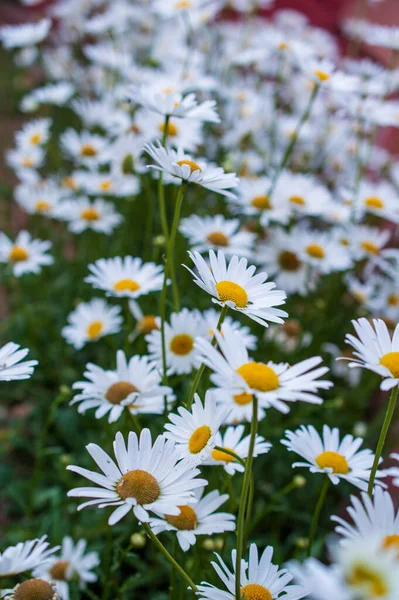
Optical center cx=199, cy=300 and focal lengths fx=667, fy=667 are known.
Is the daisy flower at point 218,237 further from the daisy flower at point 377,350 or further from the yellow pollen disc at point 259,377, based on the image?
the yellow pollen disc at point 259,377

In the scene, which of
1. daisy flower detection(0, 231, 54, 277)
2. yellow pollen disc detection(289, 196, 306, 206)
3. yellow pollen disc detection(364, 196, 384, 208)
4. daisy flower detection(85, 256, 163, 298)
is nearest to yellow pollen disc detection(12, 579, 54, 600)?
daisy flower detection(85, 256, 163, 298)

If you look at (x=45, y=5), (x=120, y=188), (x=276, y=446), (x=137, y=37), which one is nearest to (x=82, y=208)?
(x=120, y=188)

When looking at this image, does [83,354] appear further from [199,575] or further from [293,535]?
[199,575]

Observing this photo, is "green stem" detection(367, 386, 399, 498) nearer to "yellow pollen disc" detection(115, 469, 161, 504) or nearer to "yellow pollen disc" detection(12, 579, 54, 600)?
"yellow pollen disc" detection(115, 469, 161, 504)

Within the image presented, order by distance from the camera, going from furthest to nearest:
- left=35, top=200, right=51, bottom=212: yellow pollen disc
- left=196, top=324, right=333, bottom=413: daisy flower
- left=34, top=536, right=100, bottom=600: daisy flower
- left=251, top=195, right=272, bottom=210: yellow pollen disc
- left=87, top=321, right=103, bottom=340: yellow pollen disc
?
left=35, top=200, right=51, bottom=212: yellow pollen disc → left=251, top=195, right=272, bottom=210: yellow pollen disc → left=87, top=321, right=103, bottom=340: yellow pollen disc → left=34, top=536, right=100, bottom=600: daisy flower → left=196, top=324, right=333, bottom=413: daisy flower

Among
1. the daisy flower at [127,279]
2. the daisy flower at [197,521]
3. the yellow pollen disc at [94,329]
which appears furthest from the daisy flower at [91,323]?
the daisy flower at [197,521]

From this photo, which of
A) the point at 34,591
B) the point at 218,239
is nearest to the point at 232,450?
the point at 34,591
